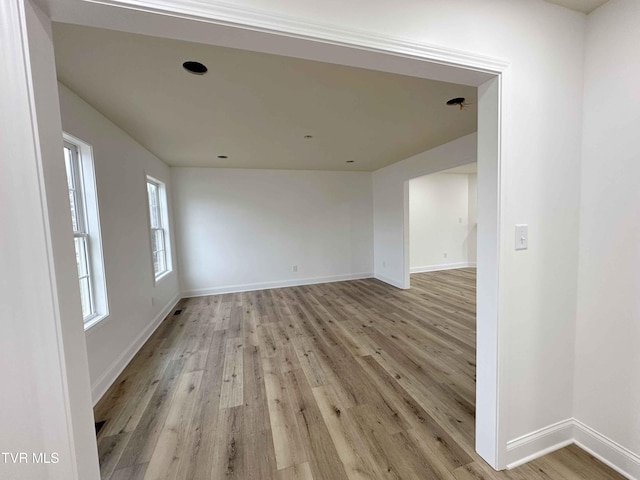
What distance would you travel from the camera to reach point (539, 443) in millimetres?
1473

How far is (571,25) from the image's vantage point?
141 cm

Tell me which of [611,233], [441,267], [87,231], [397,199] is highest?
[397,199]

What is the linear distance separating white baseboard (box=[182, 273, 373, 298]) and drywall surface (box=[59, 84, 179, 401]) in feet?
4.46

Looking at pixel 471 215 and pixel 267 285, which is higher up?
pixel 471 215

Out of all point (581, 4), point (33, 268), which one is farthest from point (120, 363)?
point (581, 4)

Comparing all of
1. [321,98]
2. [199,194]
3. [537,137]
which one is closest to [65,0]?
[321,98]

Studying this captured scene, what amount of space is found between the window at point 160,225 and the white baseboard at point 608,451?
15.4 feet

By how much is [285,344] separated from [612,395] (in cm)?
244

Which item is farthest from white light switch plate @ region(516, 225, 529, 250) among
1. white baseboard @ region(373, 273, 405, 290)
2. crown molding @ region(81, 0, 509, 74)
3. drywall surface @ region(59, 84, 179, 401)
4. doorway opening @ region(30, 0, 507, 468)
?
white baseboard @ region(373, 273, 405, 290)

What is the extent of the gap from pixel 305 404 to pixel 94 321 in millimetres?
1810

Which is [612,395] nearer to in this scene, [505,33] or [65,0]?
[505,33]

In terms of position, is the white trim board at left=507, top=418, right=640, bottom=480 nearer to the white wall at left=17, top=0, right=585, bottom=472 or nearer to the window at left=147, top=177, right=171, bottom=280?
the white wall at left=17, top=0, right=585, bottom=472

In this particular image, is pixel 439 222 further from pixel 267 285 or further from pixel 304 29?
pixel 304 29

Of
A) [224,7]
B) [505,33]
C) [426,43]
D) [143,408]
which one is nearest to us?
[224,7]
